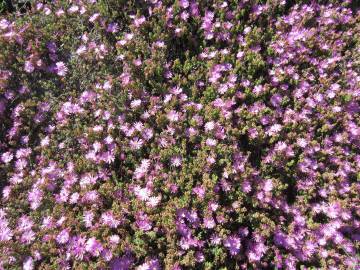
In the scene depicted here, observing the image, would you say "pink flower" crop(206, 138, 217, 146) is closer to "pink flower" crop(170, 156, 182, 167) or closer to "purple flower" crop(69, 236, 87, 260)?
"pink flower" crop(170, 156, 182, 167)

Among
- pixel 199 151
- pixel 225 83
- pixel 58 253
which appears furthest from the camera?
pixel 225 83

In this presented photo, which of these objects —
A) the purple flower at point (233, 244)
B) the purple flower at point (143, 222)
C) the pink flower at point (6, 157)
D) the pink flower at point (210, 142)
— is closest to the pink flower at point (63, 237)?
the purple flower at point (143, 222)

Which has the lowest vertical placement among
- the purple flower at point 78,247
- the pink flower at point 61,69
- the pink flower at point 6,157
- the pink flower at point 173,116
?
the purple flower at point 78,247

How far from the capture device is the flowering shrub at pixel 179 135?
10.7 feet

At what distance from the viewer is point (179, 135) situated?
11.9 feet

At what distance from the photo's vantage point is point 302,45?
4.22m

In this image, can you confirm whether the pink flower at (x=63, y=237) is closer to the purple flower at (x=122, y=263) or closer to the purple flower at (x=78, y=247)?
the purple flower at (x=78, y=247)

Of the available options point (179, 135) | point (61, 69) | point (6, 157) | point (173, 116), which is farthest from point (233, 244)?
point (61, 69)

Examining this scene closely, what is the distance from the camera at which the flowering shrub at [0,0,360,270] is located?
10.7ft

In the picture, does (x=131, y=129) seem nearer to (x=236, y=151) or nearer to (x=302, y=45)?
(x=236, y=151)

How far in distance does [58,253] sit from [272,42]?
2899mm

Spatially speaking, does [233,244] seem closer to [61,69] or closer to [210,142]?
[210,142]

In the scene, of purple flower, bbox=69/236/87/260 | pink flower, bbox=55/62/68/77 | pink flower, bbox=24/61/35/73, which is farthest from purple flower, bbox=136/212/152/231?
pink flower, bbox=24/61/35/73

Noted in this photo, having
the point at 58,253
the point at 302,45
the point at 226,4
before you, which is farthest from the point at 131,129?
the point at 302,45
